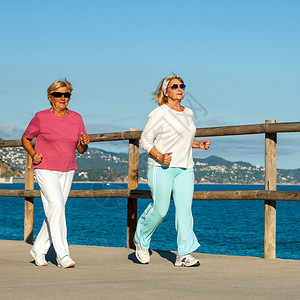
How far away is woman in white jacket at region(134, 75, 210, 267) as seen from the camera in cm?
543

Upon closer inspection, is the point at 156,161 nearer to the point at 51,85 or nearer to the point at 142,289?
the point at 51,85

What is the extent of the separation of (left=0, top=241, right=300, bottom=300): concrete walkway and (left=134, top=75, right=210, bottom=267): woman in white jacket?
390 mm

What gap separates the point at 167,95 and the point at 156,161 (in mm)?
632

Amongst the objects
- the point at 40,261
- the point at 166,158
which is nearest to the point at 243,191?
the point at 166,158

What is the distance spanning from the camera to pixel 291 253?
1406 inches

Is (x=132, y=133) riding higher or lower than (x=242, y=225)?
higher

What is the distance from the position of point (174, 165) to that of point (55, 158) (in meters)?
1.09

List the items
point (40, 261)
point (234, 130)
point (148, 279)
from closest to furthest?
point (148, 279) < point (40, 261) < point (234, 130)

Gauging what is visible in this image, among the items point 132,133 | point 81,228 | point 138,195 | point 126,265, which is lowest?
point 81,228

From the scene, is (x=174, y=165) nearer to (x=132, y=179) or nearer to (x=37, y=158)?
(x=37, y=158)

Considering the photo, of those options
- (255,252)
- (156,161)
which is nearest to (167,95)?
(156,161)

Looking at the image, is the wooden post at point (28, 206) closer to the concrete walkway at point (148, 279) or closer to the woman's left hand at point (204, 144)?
the concrete walkway at point (148, 279)

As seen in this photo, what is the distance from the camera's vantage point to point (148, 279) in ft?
15.4

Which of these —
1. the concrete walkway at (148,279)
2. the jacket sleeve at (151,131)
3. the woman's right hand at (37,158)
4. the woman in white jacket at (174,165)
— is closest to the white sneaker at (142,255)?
the concrete walkway at (148,279)
